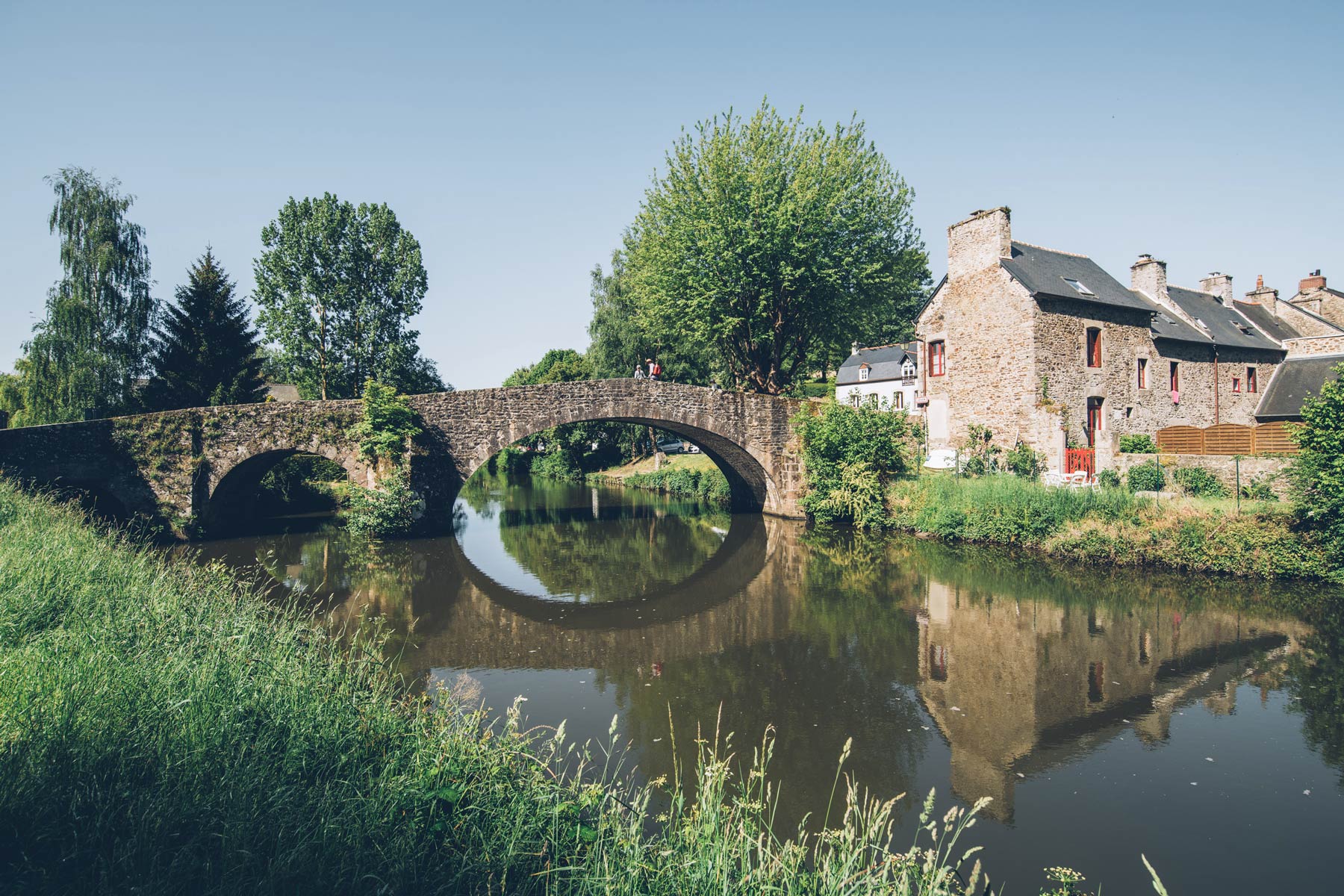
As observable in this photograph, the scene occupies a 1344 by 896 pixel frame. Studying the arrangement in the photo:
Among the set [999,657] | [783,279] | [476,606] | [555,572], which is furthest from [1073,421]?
[476,606]

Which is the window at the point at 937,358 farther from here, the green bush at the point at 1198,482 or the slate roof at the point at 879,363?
the slate roof at the point at 879,363

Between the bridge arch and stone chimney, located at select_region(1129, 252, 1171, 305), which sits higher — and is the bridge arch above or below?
below

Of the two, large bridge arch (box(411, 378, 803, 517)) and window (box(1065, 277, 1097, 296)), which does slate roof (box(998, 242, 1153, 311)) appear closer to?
window (box(1065, 277, 1097, 296))

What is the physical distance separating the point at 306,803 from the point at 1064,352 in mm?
22179

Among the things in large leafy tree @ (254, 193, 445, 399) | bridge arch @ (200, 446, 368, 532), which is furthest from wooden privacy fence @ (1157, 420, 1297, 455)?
large leafy tree @ (254, 193, 445, 399)

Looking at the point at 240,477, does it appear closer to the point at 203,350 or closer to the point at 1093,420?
the point at 203,350

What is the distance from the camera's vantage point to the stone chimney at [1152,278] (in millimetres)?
25031

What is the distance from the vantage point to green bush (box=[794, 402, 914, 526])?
62.8 ft

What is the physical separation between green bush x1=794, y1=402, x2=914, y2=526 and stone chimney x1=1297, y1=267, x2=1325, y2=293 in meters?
23.4

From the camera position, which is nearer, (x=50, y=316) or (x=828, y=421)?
(x=828, y=421)

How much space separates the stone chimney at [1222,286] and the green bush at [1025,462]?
50.3 feet

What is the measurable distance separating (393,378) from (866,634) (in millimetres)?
25992

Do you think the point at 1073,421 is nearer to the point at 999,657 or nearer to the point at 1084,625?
the point at 1084,625

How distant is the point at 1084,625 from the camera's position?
9953 millimetres
